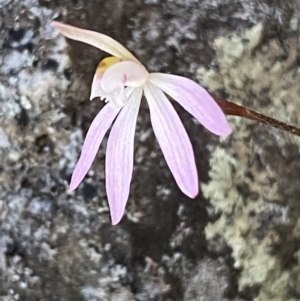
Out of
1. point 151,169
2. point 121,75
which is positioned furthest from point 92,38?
point 151,169

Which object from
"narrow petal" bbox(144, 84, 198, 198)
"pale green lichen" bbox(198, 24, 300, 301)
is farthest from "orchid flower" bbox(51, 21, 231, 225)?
"pale green lichen" bbox(198, 24, 300, 301)

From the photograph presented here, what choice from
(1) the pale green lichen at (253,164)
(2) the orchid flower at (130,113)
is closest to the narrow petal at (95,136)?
(2) the orchid flower at (130,113)

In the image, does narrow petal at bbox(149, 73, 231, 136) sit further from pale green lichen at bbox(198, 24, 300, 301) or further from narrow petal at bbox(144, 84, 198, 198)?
pale green lichen at bbox(198, 24, 300, 301)

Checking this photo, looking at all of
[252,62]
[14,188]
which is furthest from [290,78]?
[14,188]

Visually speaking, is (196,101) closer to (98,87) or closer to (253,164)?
(98,87)

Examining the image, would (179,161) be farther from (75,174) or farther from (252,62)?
(252,62)

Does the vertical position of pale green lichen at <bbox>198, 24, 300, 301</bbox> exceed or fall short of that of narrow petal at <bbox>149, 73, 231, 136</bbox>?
it falls short

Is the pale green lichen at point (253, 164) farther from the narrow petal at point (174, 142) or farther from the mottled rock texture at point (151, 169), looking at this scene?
the narrow petal at point (174, 142)
